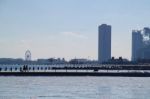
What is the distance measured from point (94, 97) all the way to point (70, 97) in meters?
2.20

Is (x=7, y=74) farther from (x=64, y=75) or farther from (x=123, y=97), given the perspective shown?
(x=123, y=97)

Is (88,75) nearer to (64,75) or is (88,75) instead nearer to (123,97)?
(64,75)

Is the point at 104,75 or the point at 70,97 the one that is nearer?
the point at 70,97

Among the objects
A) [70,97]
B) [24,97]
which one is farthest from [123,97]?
[24,97]

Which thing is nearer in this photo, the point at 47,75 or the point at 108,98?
the point at 108,98

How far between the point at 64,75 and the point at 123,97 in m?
50.6

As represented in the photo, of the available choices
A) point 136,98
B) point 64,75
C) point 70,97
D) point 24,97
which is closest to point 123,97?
point 136,98

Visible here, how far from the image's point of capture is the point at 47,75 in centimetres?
9156

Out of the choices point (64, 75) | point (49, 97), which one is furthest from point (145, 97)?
point (64, 75)

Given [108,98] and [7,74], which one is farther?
[7,74]

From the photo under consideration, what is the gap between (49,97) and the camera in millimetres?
41219

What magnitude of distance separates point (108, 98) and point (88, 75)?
5307cm

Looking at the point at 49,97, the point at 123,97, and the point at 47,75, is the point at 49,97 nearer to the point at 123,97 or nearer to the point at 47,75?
the point at 123,97

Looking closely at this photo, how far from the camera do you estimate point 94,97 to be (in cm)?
4169
